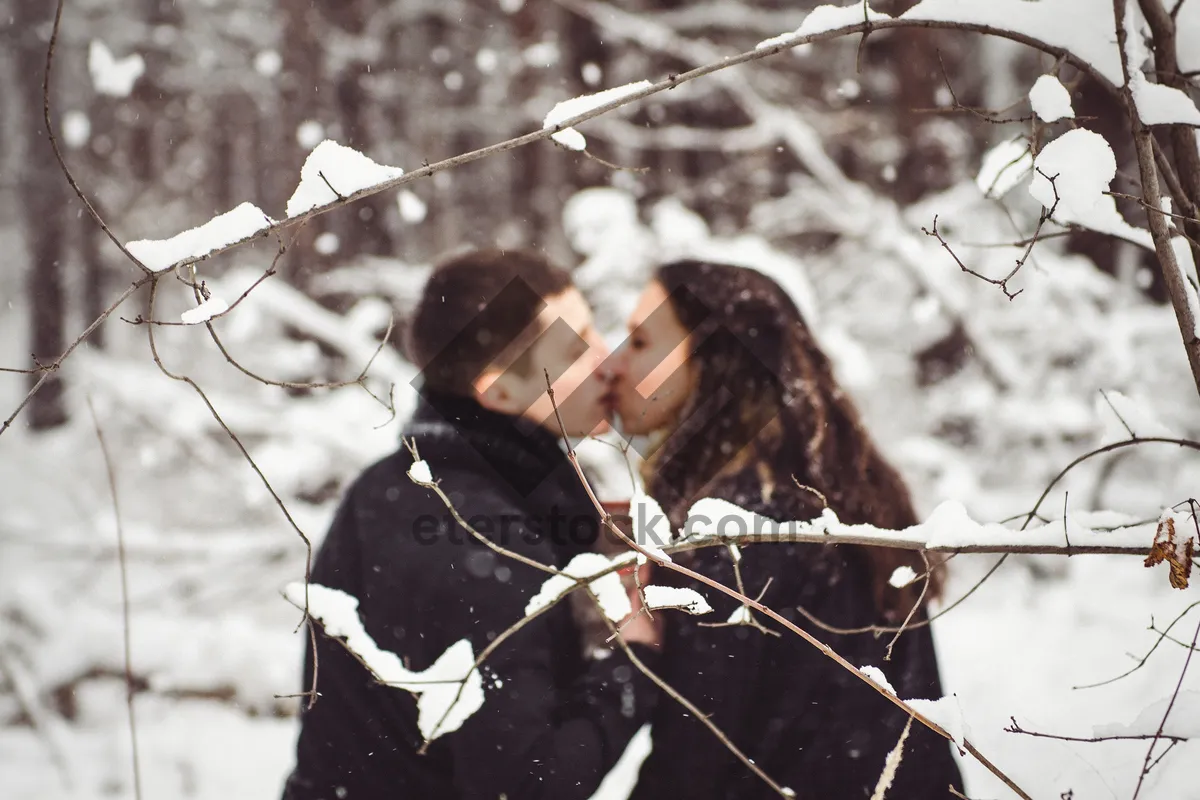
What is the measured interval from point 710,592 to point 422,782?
2.84 feet

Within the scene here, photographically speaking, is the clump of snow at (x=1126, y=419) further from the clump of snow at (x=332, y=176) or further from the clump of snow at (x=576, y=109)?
the clump of snow at (x=332, y=176)

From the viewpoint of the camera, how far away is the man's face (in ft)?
7.00

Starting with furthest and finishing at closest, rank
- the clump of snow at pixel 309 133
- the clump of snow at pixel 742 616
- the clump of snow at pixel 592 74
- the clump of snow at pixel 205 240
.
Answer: the clump of snow at pixel 592 74, the clump of snow at pixel 309 133, the clump of snow at pixel 742 616, the clump of snow at pixel 205 240

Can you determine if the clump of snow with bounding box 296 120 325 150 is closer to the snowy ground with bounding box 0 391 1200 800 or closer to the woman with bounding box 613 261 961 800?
the snowy ground with bounding box 0 391 1200 800

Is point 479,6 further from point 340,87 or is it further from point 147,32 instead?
point 147,32

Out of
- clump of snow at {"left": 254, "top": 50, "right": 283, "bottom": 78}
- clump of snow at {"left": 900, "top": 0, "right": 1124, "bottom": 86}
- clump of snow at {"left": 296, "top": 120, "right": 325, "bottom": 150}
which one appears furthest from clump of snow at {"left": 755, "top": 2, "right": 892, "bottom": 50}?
clump of snow at {"left": 254, "top": 50, "right": 283, "bottom": 78}

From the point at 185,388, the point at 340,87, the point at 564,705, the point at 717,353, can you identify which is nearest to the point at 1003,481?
the point at 717,353

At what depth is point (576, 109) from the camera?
3.69ft

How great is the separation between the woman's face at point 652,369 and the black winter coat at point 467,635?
42cm

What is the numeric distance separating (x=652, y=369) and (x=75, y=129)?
26.1 feet

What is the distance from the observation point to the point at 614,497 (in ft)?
16.4

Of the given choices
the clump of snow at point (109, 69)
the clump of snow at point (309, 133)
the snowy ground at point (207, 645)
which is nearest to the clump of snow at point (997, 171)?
the snowy ground at point (207, 645)

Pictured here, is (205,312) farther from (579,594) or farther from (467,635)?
(579,594)

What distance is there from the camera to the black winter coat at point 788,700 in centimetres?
178
